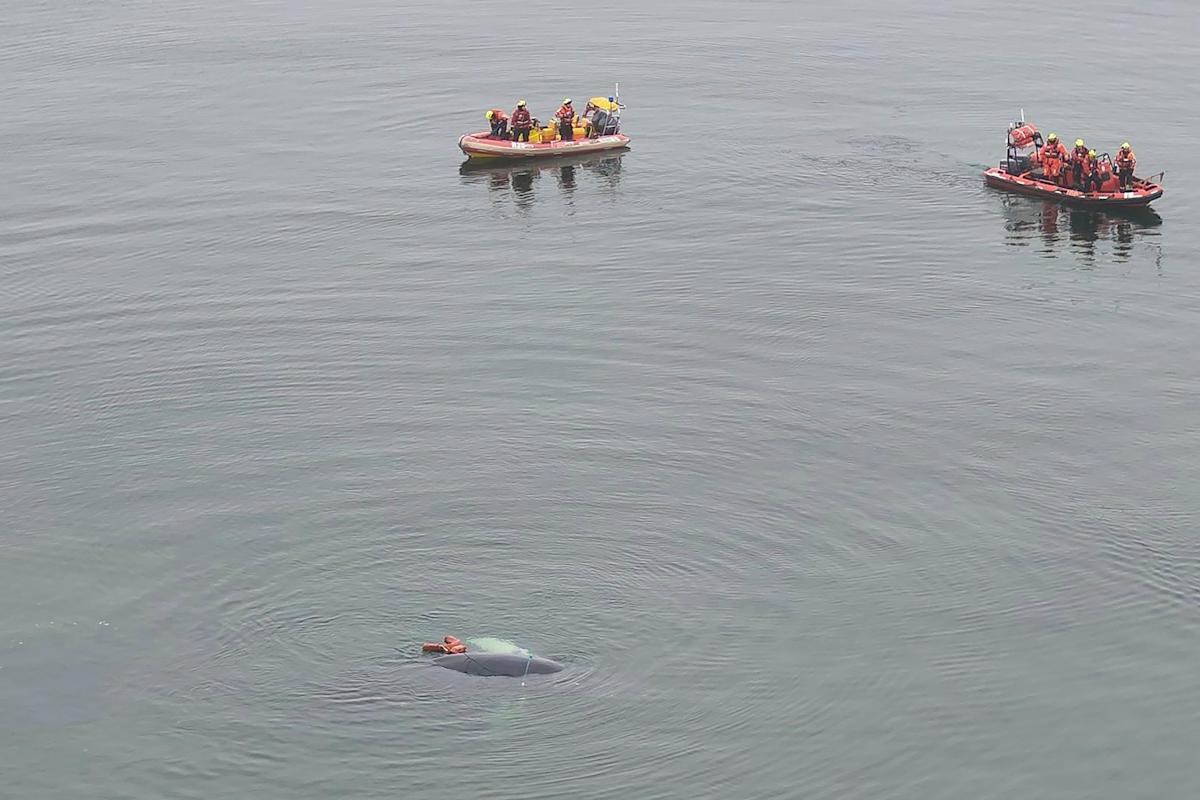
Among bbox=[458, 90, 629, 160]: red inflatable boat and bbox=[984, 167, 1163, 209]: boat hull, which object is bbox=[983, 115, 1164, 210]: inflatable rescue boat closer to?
bbox=[984, 167, 1163, 209]: boat hull

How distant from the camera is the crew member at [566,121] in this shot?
269ft

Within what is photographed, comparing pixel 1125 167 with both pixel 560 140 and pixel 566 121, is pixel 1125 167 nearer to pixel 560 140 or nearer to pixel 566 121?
pixel 566 121

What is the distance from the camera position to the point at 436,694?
37844 millimetres

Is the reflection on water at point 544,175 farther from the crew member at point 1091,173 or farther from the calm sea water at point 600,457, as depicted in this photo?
the crew member at point 1091,173

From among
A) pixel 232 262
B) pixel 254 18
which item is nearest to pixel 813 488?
pixel 232 262

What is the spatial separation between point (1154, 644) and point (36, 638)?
90.5ft

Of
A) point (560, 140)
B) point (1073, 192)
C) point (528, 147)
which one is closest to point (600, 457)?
point (1073, 192)

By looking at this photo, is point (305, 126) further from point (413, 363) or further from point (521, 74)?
point (413, 363)

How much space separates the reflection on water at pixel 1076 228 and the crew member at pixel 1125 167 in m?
1.20

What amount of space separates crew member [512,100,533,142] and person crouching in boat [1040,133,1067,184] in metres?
24.8

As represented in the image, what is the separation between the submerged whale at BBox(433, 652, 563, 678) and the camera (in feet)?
125

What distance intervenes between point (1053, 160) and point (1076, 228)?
13.4ft

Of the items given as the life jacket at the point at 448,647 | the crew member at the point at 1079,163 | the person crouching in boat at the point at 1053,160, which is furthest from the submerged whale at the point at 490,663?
the person crouching in boat at the point at 1053,160

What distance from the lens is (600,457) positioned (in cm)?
4922
